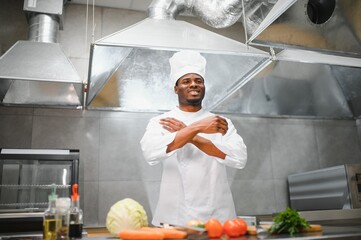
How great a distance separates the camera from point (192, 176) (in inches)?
69.7

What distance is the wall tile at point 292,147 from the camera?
3059 millimetres

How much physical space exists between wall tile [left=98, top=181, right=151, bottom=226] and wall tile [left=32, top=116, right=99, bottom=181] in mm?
120

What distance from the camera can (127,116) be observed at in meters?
2.82

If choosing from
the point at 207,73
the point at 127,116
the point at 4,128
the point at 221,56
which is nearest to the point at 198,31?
the point at 221,56

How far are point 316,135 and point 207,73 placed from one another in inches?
58.0

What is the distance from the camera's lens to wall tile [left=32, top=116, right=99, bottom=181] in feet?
8.64

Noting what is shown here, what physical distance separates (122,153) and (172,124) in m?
1.05

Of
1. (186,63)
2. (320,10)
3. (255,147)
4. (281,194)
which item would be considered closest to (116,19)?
(186,63)

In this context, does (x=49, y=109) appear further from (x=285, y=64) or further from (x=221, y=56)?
(x=285, y=64)

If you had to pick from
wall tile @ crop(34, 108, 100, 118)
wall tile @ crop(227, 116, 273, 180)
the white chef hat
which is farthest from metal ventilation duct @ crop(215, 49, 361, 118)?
wall tile @ crop(34, 108, 100, 118)

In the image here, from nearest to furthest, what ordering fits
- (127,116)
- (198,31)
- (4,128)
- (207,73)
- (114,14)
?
(198,31)
(207,73)
(4,128)
(127,116)
(114,14)

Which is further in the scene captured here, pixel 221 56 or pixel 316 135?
pixel 316 135

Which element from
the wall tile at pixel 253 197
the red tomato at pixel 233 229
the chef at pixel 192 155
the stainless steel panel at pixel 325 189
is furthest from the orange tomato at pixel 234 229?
the wall tile at pixel 253 197

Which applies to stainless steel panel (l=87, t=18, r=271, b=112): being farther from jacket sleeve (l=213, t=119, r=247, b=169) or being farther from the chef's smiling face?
jacket sleeve (l=213, t=119, r=247, b=169)
